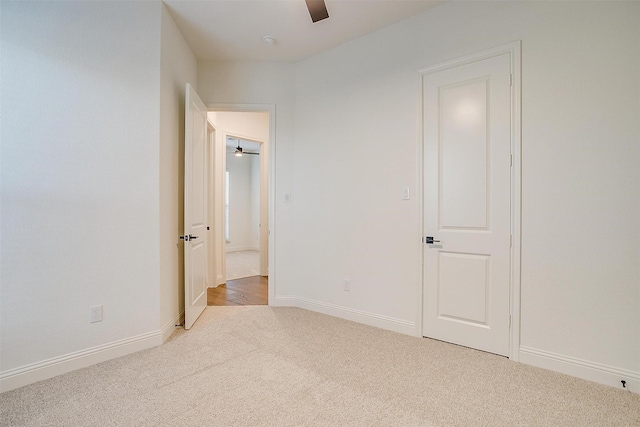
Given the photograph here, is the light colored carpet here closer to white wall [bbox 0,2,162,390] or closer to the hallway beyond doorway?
the hallway beyond doorway

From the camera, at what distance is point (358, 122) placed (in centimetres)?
309

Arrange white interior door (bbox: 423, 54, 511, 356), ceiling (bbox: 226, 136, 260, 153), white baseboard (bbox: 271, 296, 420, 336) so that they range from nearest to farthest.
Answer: white interior door (bbox: 423, 54, 511, 356), white baseboard (bbox: 271, 296, 420, 336), ceiling (bbox: 226, 136, 260, 153)

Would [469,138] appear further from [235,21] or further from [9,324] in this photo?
[9,324]

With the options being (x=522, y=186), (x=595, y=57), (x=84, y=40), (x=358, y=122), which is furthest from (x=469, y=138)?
(x=84, y=40)

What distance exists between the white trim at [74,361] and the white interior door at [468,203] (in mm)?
2276

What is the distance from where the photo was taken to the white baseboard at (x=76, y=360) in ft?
6.22

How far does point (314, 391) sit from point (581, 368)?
172 centimetres

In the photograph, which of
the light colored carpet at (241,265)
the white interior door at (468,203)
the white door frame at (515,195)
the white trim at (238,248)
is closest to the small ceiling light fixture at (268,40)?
the white interior door at (468,203)

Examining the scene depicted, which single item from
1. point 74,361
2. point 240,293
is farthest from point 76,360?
point 240,293

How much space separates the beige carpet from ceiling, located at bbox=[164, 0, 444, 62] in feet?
9.04

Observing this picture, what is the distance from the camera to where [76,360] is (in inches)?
84.1

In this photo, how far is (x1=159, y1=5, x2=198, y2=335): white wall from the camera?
2.59 meters

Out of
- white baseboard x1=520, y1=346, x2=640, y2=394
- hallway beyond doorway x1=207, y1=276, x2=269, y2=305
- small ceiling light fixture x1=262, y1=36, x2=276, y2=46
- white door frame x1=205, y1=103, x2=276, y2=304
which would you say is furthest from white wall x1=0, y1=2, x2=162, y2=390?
white baseboard x1=520, y1=346, x2=640, y2=394

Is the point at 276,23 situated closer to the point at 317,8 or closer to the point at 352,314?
the point at 317,8
